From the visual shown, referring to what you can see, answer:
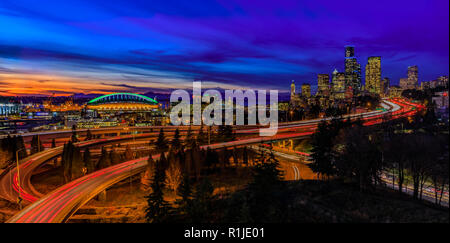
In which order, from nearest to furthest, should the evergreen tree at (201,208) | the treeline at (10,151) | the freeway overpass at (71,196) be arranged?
the evergreen tree at (201,208) → the freeway overpass at (71,196) → the treeline at (10,151)

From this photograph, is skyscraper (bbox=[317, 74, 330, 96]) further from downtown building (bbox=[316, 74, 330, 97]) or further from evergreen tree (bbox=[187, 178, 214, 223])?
evergreen tree (bbox=[187, 178, 214, 223])

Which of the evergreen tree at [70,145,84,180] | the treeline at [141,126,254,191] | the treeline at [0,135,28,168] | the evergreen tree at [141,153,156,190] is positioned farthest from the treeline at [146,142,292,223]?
the treeline at [0,135,28,168]

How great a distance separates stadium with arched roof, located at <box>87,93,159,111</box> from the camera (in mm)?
151812

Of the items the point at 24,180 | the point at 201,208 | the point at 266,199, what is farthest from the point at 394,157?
the point at 24,180

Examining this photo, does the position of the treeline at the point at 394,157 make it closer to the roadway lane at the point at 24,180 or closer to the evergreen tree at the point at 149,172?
the evergreen tree at the point at 149,172

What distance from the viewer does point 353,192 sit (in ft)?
40.3

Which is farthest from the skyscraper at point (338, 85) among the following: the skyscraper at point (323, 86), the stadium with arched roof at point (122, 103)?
the stadium with arched roof at point (122, 103)

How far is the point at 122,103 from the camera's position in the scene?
517 ft

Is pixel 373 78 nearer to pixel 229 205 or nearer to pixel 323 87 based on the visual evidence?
pixel 323 87

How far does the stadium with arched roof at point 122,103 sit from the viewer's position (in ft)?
498

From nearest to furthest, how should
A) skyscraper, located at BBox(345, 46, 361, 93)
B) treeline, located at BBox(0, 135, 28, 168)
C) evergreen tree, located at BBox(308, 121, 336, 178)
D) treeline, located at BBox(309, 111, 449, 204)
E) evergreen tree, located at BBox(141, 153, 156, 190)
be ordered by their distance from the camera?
treeline, located at BBox(309, 111, 449, 204) < evergreen tree, located at BBox(308, 121, 336, 178) < evergreen tree, located at BBox(141, 153, 156, 190) < treeline, located at BBox(0, 135, 28, 168) < skyscraper, located at BBox(345, 46, 361, 93)
